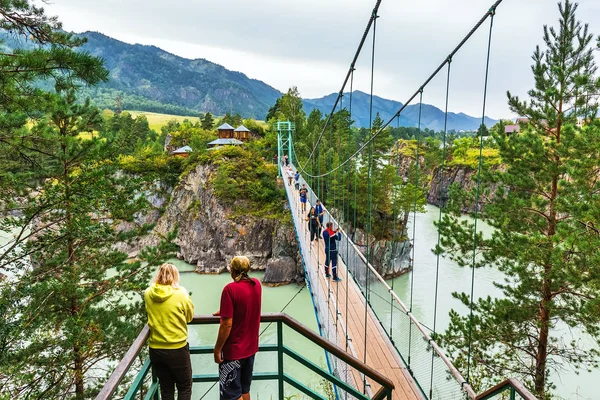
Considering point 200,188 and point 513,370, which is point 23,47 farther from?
point 200,188

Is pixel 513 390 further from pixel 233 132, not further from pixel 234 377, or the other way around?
pixel 233 132

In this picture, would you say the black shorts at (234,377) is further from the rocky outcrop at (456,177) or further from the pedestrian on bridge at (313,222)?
the pedestrian on bridge at (313,222)

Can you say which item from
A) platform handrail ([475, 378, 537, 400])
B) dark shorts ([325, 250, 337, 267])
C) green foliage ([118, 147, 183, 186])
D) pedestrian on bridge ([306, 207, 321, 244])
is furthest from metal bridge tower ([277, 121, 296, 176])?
platform handrail ([475, 378, 537, 400])

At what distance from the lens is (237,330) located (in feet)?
5.75

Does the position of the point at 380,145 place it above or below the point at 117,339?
above

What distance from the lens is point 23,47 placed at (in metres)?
3.15

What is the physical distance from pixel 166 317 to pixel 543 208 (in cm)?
661

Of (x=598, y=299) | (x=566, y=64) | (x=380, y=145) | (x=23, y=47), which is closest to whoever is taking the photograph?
(x=23, y=47)

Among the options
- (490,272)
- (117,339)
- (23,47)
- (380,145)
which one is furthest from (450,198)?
(380,145)

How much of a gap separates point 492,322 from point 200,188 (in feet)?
50.6

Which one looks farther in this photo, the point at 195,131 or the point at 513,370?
the point at 195,131

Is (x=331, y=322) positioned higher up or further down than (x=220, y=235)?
higher up

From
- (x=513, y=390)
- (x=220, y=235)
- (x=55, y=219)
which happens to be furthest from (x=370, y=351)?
(x=220, y=235)

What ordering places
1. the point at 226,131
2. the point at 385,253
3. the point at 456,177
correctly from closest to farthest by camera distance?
the point at 456,177
the point at 385,253
the point at 226,131
